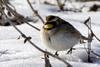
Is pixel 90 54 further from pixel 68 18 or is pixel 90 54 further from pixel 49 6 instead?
pixel 49 6

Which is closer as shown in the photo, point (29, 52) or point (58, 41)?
point (58, 41)

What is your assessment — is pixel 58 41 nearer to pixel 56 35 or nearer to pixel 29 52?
pixel 56 35

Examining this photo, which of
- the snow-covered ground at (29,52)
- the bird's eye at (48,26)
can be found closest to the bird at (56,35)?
the bird's eye at (48,26)

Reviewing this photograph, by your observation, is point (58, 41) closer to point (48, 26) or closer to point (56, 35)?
point (56, 35)

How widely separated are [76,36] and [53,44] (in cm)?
38

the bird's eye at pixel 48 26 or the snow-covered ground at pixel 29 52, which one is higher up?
the bird's eye at pixel 48 26

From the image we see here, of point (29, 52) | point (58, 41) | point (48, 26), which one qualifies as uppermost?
point (48, 26)

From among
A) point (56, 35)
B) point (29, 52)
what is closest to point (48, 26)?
point (56, 35)

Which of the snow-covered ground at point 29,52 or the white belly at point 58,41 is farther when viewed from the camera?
the white belly at point 58,41

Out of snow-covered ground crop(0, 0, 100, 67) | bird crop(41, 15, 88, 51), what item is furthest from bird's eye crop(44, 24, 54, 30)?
→ snow-covered ground crop(0, 0, 100, 67)

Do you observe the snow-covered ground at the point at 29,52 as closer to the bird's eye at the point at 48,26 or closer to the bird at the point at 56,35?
the bird at the point at 56,35

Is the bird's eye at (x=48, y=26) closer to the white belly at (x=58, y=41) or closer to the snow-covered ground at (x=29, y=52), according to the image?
the white belly at (x=58, y=41)

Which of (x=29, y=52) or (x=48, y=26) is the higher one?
(x=48, y=26)

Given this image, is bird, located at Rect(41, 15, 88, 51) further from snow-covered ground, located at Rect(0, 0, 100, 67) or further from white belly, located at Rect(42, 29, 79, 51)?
snow-covered ground, located at Rect(0, 0, 100, 67)
